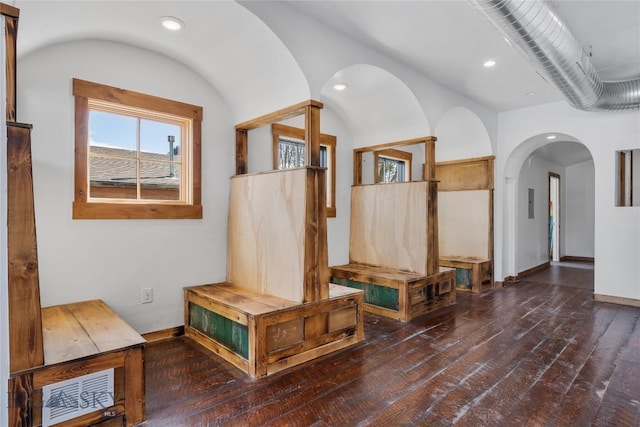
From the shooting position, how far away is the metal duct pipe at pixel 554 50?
6.79 feet

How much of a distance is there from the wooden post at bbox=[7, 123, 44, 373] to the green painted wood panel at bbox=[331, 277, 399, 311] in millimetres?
3179

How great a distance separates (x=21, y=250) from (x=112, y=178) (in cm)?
161

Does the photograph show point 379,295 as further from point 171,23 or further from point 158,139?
point 171,23

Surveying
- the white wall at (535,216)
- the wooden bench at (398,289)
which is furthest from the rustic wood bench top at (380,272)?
the white wall at (535,216)

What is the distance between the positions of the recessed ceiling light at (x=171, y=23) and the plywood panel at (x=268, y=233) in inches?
51.9

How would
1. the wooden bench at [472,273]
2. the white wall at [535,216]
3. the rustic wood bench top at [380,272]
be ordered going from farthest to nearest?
1. the white wall at [535,216]
2. the wooden bench at [472,273]
3. the rustic wood bench top at [380,272]

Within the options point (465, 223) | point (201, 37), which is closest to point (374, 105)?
point (201, 37)

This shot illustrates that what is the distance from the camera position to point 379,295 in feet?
13.4

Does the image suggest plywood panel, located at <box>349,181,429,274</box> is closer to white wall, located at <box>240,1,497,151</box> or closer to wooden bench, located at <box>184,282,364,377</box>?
white wall, located at <box>240,1,497,151</box>

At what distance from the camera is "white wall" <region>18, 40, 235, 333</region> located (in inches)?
103

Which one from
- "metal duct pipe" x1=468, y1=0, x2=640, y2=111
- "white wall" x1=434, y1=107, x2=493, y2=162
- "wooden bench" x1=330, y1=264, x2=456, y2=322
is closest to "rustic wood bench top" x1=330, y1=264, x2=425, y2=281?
"wooden bench" x1=330, y1=264, x2=456, y2=322

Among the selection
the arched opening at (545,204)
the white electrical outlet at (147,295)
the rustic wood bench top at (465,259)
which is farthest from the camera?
the arched opening at (545,204)

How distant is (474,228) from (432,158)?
2.08 meters

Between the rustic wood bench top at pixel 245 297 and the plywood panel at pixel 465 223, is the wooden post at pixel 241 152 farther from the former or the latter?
the plywood panel at pixel 465 223
